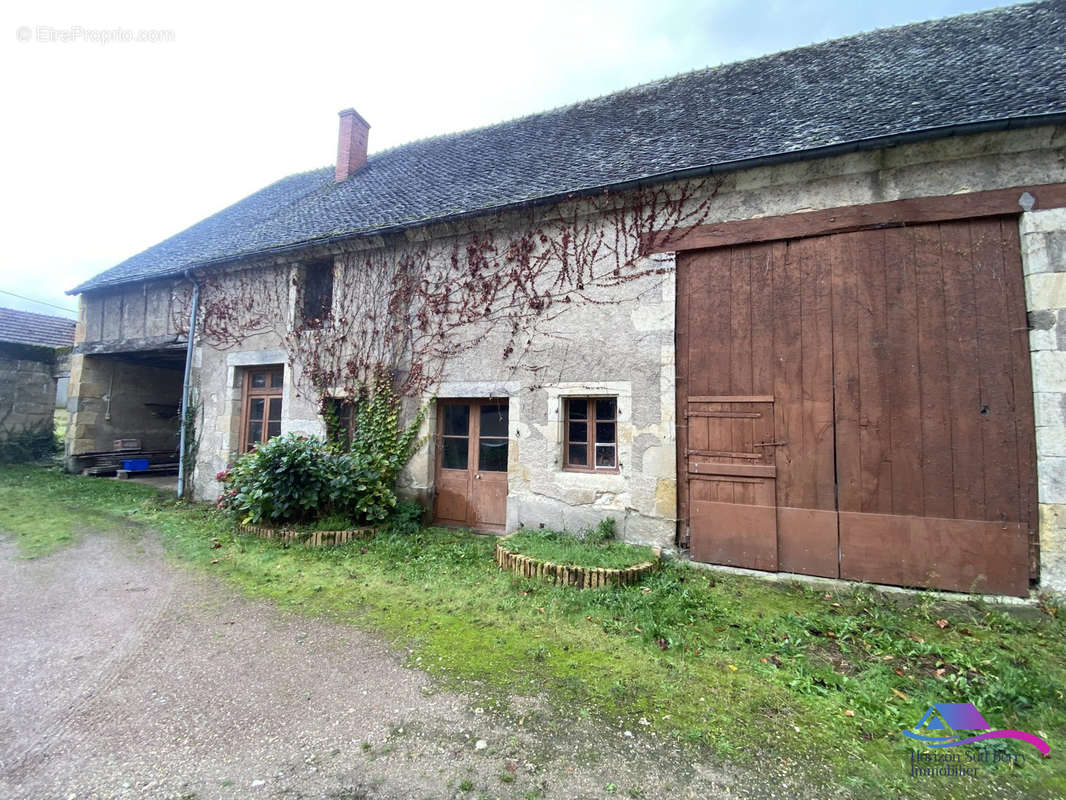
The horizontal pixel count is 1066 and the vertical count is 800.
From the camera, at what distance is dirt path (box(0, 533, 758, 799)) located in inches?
81.7

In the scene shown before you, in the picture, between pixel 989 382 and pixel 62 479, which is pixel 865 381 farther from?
pixel 62 479

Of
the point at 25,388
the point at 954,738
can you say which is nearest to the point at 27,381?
the point at 25,388

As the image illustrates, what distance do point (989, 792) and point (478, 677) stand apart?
2515 millimetres

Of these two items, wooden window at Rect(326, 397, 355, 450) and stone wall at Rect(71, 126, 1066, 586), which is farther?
wooden window at Rect(326, 397, 355, 450)

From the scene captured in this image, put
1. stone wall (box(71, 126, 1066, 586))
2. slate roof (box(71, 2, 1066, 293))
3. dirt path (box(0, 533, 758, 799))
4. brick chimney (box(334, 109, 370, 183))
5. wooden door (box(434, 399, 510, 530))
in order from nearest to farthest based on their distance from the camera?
1. dirt path (box(0, 533, 758, 799))
2. stone wall (box(71, 126, 1066, 586))
3. slate roof (box(71, 2, 1066, 293))
4. wooden door (box(434, 399, 510, 530))
5. brick chimney (box(334, 109, 370, 183))

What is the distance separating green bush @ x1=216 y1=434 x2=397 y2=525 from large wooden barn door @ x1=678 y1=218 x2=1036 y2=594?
3.89 meters

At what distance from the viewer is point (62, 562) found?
500 centimetres

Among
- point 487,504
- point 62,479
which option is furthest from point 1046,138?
point 62,479

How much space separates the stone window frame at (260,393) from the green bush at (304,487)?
6.37ft

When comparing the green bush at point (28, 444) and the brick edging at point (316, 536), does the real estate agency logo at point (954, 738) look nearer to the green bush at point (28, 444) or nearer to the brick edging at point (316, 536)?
the brick edging at point (316, 536)

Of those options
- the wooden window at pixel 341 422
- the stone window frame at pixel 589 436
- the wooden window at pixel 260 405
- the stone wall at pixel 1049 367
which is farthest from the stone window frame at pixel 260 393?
the stone wall at pixel 1049 367

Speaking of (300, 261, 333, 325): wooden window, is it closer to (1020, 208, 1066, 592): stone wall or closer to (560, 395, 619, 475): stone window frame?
Answer: (560, 395, 619, 475): stone window frame

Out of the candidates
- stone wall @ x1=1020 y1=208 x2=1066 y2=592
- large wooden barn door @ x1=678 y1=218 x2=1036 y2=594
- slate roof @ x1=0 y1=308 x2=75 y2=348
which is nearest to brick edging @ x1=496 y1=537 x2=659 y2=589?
large wooden barn door @ x1=678 y1=218 x2=1036 y2=594

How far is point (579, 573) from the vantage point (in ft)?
14.4
